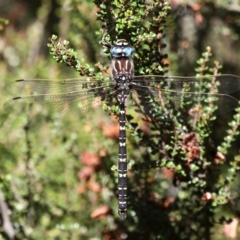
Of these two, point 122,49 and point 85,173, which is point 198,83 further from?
point 85,173

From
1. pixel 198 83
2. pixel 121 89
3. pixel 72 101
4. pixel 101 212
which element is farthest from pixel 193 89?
pixel 101 212

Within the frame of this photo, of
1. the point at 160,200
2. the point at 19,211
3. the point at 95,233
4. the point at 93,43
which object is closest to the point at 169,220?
the point at 160,200

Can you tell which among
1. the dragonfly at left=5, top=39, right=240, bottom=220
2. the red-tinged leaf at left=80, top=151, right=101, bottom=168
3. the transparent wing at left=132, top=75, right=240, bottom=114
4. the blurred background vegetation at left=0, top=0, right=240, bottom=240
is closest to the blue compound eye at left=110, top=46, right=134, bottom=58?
the dragonfly at left=5, top=39, right=240, bottom=220

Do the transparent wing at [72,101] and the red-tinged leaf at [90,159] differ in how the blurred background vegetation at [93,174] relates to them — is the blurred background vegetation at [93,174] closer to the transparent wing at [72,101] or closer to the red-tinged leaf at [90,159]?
the red-tinged leaf at [90,159]

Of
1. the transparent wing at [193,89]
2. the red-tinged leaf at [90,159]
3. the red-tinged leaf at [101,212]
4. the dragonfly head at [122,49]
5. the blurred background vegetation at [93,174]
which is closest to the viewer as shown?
the dragonfly head at [122,49]

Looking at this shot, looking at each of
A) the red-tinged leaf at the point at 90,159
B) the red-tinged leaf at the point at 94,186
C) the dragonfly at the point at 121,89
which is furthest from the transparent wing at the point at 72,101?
the red-tinged leaf at the point at 94,186

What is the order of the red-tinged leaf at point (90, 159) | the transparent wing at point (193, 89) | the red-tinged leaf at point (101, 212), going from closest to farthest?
the transparent wing at point (193, 89) → the red-tinged leaf at point (101, 212) → the red-tinged leaf at point (90, 159)

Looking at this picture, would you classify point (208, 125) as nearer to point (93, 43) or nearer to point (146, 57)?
point (146, 57)
